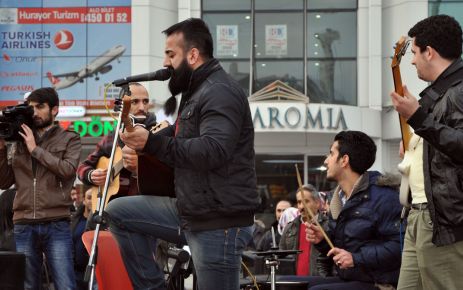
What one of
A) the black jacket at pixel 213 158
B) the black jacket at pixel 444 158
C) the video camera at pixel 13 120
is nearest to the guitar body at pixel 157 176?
the black jacket at pixel 213 158

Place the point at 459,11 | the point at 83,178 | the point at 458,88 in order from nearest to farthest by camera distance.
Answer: the point at 458,88, the point at 83,178, the point at 459,11

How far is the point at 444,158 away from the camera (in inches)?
191

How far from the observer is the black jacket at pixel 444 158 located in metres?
4.63

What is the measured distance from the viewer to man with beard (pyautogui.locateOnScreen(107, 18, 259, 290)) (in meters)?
4.82

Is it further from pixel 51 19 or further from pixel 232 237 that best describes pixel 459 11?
pixel 232 237

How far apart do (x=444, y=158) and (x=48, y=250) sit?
3.71 meters

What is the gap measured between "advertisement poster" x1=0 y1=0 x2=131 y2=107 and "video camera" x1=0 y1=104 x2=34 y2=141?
20907 mm

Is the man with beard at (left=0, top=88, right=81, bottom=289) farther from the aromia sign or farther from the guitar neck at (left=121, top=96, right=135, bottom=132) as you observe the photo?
the aromia sign

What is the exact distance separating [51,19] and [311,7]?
823cm

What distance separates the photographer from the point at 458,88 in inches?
193

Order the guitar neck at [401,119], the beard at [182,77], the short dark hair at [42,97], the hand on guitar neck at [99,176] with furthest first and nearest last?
the short dark hair at [42,97]
the hand on guitar neck at [99,176]
the beard at [182,77]
the guitar neck at [401,119]

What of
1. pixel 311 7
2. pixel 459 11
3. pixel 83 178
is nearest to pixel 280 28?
pixel 311 7

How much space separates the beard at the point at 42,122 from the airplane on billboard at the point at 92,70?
2074cm

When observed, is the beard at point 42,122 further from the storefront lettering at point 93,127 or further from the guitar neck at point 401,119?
the storefront lettering at point 93,127
